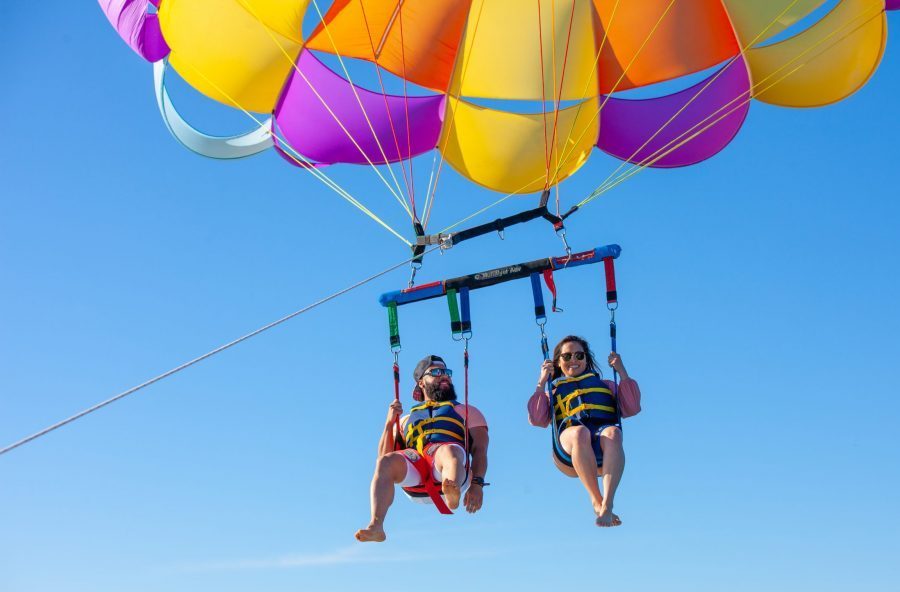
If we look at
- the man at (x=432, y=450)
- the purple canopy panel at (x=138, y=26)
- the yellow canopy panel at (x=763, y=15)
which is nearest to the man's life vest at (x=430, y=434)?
the man at (x=432, y=450)

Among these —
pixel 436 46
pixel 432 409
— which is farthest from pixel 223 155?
pixel 432 409

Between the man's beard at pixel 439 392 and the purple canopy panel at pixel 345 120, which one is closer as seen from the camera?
the man's beard at pixel 439 392

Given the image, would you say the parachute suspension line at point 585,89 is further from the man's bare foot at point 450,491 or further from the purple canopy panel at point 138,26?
the purple canopy panel at point 138,26

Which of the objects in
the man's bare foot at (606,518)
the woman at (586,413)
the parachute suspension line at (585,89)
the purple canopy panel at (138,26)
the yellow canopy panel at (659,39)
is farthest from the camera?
the yellow canopy panel at (659,39)

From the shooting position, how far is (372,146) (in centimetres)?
782

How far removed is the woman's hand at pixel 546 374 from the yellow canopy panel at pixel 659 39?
7.73 feet

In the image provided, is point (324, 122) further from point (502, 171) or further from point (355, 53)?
point (502, 171)

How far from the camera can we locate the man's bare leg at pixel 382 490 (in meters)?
5.43

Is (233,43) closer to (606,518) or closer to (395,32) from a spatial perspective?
(395,32)

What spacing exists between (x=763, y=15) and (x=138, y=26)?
4277 millimetres

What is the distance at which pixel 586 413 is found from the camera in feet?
19.0

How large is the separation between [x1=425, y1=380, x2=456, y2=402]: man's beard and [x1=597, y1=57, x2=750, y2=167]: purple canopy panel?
95.8 inches

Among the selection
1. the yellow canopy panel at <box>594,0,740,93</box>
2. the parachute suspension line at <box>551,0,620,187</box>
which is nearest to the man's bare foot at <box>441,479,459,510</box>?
the parachute suspension line at <box>551,0,620,187</box>

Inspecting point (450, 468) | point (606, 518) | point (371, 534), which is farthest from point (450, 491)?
point (606, 518)
